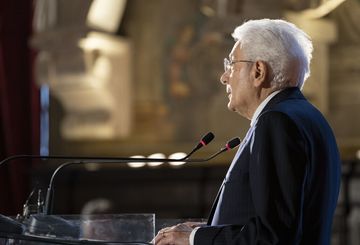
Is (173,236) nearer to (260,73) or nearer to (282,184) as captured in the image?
(282,184)

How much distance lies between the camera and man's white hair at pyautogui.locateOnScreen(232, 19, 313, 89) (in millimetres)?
3545

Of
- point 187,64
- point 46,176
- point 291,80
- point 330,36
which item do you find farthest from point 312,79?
point 291,80

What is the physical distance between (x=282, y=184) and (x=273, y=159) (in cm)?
9

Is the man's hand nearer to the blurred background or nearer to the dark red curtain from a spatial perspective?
the blurred background

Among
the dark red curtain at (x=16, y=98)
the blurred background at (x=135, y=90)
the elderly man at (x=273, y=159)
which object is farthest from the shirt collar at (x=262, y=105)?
the dark red curtain at (x=16, y=98)

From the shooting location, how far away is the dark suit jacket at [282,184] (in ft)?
10.7

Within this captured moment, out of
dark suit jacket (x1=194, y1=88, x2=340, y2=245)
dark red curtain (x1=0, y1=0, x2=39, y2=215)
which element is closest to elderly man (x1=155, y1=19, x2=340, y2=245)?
dark suit jacket (x1=194, y1=88, x2=340, y2=245)

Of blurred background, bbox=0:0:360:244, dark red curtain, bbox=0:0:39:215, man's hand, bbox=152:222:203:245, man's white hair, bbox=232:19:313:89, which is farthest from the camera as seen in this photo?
dark red curtain, bbox=0:0:39:215

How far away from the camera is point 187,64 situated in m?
9.59

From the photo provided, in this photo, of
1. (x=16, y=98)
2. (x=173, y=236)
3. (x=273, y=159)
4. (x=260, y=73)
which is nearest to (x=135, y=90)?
(x=16, y=98)

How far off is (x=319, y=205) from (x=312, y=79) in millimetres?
5589

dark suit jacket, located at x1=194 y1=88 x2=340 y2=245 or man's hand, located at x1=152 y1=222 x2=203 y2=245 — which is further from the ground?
dark suit jacket, located at x1=194 y1=88 x2=340 y2=245

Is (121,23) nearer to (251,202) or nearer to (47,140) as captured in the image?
(47,140)

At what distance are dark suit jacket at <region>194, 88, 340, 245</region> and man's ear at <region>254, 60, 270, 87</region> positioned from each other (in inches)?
3.3
